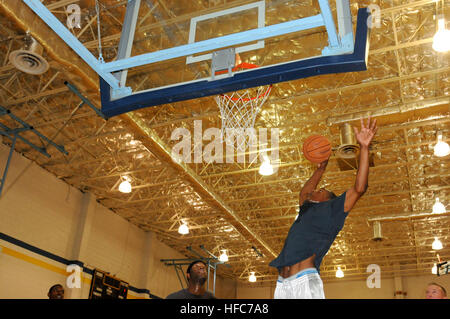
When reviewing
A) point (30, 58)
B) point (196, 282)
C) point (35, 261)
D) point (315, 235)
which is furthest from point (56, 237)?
point (315, 235)

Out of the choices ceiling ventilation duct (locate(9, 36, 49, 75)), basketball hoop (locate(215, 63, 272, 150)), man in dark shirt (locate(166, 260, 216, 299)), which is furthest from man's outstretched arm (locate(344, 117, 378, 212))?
ceiling ventilation duct (locate(9, 36, 49, 75))

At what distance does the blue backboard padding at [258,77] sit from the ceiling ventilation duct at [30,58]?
238 cm

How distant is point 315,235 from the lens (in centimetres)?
323

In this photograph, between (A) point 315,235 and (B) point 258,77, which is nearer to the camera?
(A) point 315,235

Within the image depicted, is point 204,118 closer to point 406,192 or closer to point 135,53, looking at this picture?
point 135,53

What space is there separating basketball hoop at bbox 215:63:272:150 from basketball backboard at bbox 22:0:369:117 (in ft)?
1.05

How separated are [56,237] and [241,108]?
8.61 meters

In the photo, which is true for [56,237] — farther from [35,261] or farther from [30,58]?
[30,58]

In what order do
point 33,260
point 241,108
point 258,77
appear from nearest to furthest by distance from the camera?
point 258,77, point 241,108, point 33,260

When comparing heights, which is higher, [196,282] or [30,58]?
[30,58]

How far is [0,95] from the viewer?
35.9 feet

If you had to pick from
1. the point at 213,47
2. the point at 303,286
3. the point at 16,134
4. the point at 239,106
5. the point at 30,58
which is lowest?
the point at 303,286

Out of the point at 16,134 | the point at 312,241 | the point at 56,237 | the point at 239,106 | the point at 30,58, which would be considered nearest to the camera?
the point at 312,241
